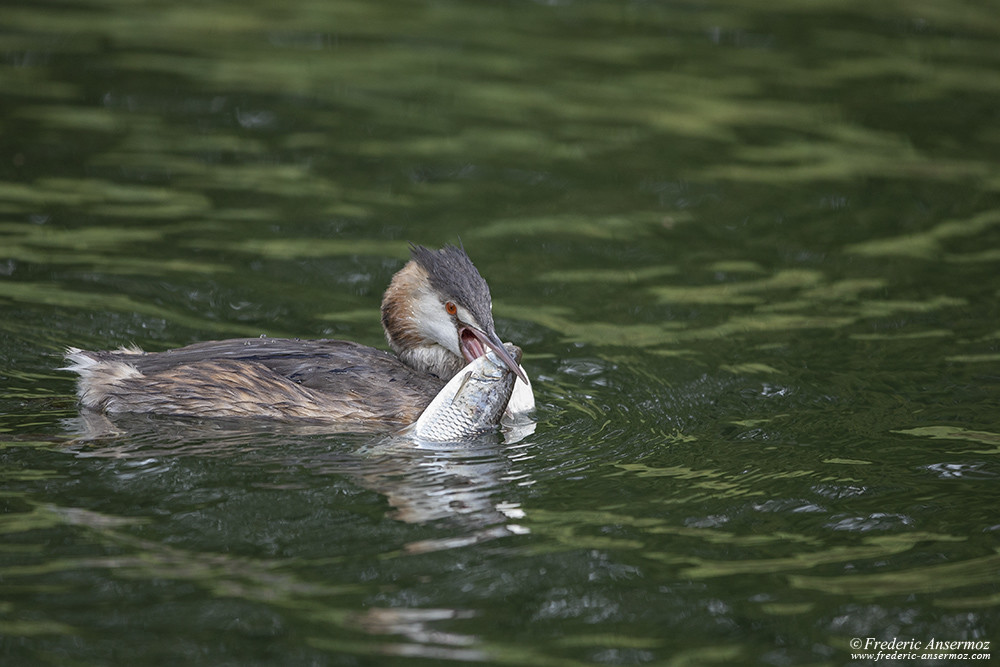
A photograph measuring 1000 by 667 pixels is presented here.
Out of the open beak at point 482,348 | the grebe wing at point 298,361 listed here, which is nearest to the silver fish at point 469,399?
the open beak at point 482,348

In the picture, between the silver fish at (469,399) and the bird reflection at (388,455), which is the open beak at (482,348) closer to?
the silver fish at (469,399)

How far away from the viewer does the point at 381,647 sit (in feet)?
15.9

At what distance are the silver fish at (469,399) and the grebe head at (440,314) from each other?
0.09m

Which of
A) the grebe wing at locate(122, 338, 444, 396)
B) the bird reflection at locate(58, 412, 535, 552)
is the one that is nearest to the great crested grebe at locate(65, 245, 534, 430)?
the grebe wing at locate(122, 338, 444, 396)

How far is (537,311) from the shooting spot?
882 centimetres

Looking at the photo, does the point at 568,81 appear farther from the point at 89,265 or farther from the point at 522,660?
the point at 522,660

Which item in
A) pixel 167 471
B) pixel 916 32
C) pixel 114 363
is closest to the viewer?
pixel 167 471

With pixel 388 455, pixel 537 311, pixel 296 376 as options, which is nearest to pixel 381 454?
pixel 388 455

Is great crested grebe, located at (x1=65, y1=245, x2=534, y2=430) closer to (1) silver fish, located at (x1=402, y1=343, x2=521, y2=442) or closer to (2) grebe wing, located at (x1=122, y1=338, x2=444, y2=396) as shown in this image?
(2) grebe wing, located at (x1=122, y1=338, x2=444, y2=396)

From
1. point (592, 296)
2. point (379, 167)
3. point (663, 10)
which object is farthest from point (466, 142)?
point (663, 10)

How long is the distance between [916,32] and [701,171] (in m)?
5.42

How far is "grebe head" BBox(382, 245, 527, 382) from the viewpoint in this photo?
23.2 ft

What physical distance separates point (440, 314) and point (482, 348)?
11.6 inches

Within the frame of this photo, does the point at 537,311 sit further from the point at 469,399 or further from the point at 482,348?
the point at 469,399
